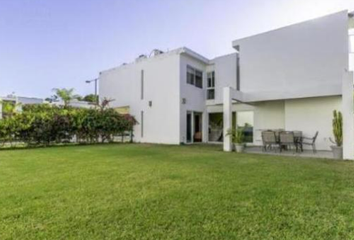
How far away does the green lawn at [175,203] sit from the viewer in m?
3.43

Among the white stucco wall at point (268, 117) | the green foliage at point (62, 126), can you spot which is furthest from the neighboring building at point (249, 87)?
the green foliage at point (62, 126)

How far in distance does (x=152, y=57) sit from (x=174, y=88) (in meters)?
3.35

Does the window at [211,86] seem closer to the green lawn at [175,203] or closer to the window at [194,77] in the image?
the window at [194,77]

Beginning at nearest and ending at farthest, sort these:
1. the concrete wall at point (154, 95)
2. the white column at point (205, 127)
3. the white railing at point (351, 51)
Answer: the white railing at point (351, 51) < the concrete wall at point (154, 95) < the white column at point (205, 127)

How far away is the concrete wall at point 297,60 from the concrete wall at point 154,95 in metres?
4.78

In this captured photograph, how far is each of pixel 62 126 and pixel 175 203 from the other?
1413cm

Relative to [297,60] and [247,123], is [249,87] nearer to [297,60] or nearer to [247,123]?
[247,123]

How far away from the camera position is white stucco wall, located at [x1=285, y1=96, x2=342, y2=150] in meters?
14.1

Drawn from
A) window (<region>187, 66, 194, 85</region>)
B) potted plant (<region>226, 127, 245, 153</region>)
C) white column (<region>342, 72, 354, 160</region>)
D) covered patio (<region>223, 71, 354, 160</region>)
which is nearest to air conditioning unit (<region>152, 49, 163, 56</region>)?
window (<region>187, 66, 194, 85</region>)

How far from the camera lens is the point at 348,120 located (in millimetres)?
10289

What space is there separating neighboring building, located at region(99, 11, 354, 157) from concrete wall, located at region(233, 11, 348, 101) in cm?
5

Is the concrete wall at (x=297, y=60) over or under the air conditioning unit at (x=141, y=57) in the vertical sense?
under

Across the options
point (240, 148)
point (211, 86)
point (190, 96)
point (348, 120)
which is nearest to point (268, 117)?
point (211, 86)

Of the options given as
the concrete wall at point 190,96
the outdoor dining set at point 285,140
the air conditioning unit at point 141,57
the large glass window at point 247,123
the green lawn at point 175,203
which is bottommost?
the green lawn at point 175,203
